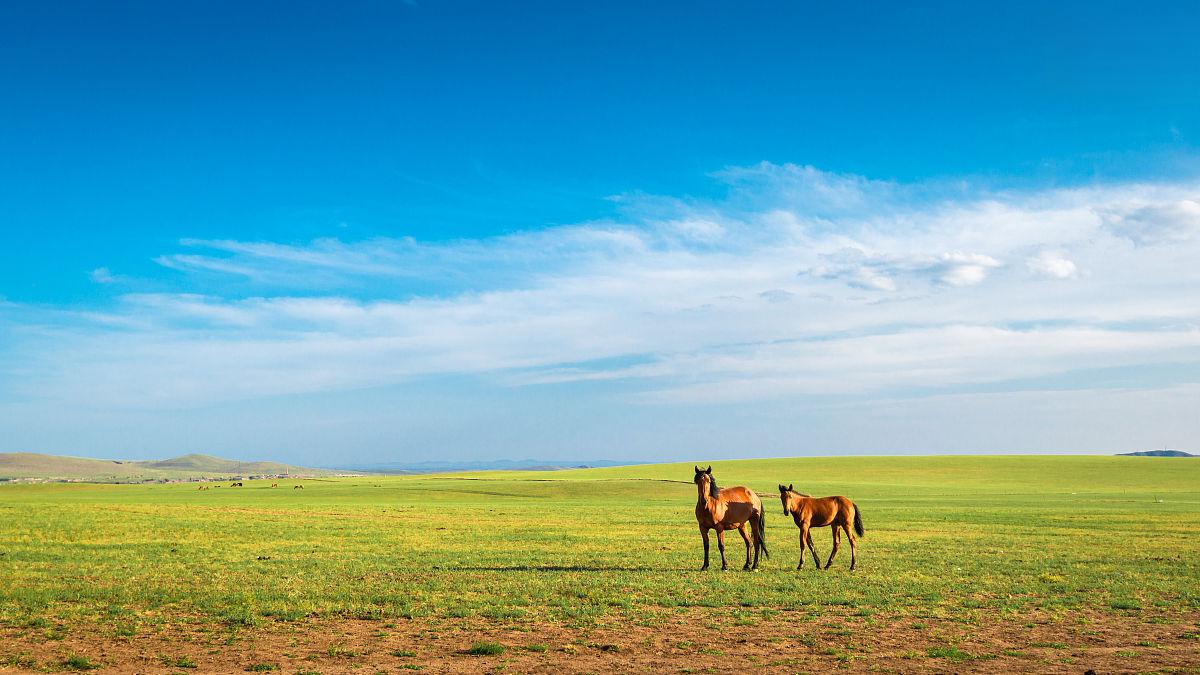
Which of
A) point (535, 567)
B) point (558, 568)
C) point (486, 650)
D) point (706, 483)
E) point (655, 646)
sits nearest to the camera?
point (486, 650)

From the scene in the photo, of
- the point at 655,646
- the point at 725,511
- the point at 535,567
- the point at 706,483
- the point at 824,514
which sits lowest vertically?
the point at 535,567

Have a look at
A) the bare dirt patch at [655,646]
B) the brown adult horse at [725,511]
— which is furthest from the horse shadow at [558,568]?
the bare dirt patch at [655,646]

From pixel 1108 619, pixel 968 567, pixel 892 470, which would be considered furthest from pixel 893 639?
pixel 892 470

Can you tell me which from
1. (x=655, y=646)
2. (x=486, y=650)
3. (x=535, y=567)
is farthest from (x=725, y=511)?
(x=486, y=650)

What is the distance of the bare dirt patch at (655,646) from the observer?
41.0 ft

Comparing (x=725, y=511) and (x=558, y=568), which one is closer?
(x=725, y=511)

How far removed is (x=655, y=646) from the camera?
13773 millimetres

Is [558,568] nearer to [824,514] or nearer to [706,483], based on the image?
[706,483]

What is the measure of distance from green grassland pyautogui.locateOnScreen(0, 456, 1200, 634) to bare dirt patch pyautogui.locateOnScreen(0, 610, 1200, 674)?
33.7 inches

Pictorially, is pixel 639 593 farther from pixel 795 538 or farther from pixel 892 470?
pixel 892 470

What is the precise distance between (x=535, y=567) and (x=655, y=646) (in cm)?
1024

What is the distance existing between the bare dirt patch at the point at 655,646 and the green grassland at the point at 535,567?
857mm

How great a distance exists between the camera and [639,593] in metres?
18.8

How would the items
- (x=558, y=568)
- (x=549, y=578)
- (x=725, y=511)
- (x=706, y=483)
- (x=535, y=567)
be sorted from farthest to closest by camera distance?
(x=535, y=567)
(x=558, y=568)
(x=706, y=483)
(x=725, y=511)
(x=549, y=578)
